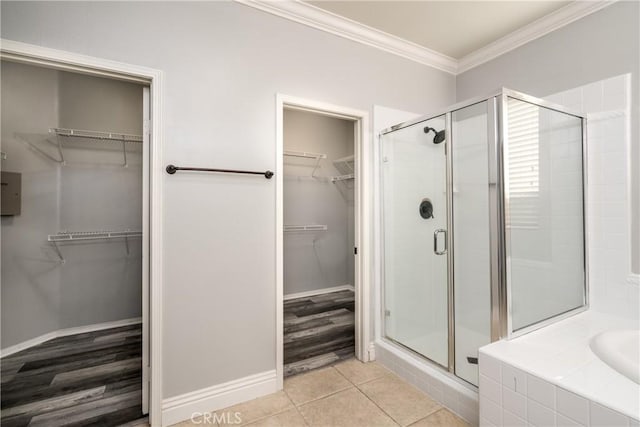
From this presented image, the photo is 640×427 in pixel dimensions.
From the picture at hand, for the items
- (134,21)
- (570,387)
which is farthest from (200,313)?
(570,387)

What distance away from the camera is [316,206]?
425 centimetres

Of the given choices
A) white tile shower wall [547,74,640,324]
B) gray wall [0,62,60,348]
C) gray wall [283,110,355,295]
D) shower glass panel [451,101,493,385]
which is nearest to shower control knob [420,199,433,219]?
shower glass panel [451,101,493,385]

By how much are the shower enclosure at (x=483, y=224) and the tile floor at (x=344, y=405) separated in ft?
0.97

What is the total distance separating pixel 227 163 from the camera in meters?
1.89

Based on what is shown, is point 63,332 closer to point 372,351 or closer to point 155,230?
point 155,230

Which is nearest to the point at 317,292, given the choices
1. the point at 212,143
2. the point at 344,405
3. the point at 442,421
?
the point at 344,405

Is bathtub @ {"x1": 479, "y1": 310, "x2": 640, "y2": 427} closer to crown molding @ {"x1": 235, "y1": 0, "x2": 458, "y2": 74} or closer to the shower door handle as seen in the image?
the shower door handle

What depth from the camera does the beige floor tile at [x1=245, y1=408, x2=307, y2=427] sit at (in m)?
1.71

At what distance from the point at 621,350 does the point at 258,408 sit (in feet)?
6.92

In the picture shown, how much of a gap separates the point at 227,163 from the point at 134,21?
0.91m

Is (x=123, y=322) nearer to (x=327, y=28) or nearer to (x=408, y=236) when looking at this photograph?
(x=408, y=236)

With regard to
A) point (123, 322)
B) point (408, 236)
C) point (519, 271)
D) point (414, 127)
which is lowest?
point (123, 322)

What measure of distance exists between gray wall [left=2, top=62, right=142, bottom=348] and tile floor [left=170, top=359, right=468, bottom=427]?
80.5 inches

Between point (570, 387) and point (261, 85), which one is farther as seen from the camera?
point (261, 85)
